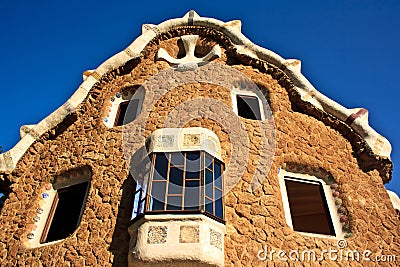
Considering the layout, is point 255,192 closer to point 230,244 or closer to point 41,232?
point 230,244

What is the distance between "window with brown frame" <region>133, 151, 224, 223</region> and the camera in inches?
191

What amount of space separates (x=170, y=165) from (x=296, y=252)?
7.16ft

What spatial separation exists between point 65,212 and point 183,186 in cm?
259

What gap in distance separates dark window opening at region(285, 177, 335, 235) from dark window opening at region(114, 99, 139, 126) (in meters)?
3.32

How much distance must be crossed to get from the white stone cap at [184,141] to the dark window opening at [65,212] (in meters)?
1.64

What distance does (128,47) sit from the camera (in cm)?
835

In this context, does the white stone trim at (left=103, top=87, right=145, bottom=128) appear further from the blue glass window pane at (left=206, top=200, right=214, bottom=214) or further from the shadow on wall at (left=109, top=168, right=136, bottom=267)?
the blue glass window pane at (left=206, top=200, right=214, bottom=214)

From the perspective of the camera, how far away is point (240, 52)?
8.07 m

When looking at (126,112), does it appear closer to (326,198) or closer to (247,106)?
(247,106)

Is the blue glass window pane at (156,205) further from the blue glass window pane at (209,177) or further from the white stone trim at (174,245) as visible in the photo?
the blue glass window pane at (209,177)

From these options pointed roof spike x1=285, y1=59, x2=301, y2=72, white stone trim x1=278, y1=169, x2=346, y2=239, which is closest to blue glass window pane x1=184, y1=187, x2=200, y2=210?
white stone trim x1=278, y1=169, x2=346, y2=239

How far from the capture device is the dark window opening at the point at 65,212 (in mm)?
6020

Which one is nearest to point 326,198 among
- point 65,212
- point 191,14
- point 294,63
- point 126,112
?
point 294,63

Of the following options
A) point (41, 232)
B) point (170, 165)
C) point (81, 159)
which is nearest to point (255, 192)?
point (170, 165)
